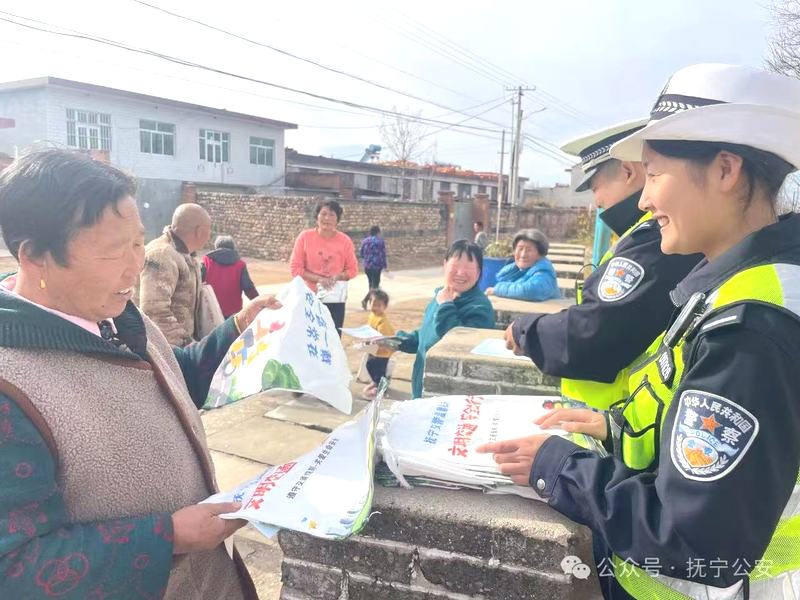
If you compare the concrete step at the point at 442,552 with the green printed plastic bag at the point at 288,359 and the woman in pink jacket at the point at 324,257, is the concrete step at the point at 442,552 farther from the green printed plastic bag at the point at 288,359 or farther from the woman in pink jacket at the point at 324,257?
the woman in pink jacket at the point at 324,257

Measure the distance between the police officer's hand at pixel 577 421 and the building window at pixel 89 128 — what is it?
76.2ft

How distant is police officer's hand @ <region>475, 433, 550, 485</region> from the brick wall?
1687cm

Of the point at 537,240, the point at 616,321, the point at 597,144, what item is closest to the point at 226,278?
the point at 537,240

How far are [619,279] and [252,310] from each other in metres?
1.19

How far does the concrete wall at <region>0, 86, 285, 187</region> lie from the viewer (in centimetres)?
2031

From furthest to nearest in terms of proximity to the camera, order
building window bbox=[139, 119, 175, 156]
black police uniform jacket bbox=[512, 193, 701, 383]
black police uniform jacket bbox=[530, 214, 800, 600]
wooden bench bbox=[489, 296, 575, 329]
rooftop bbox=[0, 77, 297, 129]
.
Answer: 1. building window bbox=[139, 119, 175, 156]
2. rooftop bbox=[0, 77, 297, 129]
3. wooden bench bbox=[489, 296, 575, 329]
4. black police uniform jacket bbox=[512, 193, 701, 383]
5. black police uniform jacket bbox=[530, 214, 800, 600]

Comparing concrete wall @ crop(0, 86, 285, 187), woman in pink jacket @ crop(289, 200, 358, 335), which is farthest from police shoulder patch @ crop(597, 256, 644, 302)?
concrete wall @ crop(0, 86, 285, 187)

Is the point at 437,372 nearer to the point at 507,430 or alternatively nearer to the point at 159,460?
the point at 507,430

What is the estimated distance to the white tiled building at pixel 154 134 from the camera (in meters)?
20.2

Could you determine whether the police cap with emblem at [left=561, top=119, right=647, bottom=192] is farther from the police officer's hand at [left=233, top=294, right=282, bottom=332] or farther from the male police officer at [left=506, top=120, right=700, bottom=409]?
the police officer's hand at [left=233, top=294, right=282, bottom=332]

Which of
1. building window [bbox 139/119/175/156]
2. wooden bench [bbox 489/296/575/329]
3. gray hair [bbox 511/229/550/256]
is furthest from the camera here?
building window [bbox 139/119/175/156]

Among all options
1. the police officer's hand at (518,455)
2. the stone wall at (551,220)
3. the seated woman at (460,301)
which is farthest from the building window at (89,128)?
the police officer's hand at (518,455)

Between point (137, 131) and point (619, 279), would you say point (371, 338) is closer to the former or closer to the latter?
point (619, 279)

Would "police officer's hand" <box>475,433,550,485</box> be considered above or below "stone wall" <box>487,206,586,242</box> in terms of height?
below
